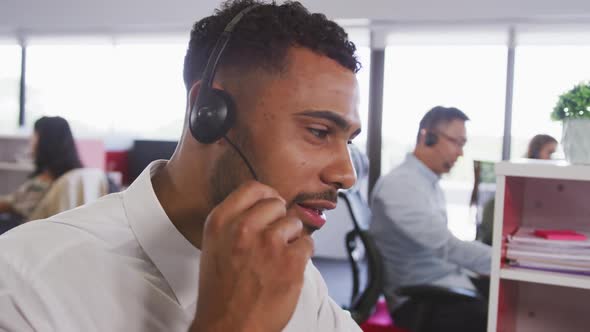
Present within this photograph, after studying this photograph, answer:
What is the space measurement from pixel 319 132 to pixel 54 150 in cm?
259

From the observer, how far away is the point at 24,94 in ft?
17.9

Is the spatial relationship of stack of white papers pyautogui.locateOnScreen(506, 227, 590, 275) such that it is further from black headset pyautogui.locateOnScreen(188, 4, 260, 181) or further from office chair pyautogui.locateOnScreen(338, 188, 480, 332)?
black headset pyautogui.locateOnScreen(188, 4, 260, 181)

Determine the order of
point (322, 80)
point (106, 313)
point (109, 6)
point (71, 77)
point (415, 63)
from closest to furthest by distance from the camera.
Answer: point (106, 313) → point (322, 80) → point (415, 63) → point (109, 6) → point (71, 77)

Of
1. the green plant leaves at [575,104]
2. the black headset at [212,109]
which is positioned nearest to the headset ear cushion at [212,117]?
the black headset at [212,109]

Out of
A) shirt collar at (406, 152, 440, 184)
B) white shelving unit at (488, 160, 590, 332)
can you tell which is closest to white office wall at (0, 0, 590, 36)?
→ shirt collar at (406, 152, 440, 184)

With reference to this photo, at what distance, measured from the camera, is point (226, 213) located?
22.3 inches

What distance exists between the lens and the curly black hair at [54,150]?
3.03 meters

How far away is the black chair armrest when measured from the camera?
6.04ft

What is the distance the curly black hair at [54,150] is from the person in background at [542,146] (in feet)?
8.81

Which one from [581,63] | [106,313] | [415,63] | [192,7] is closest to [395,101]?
[415,63]

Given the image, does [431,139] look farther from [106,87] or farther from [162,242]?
[106,87]

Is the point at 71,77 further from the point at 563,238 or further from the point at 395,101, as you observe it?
the point at 563,238

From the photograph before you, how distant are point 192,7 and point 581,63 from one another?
3.11m

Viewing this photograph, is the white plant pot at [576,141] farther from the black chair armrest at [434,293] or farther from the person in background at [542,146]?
the person in background at [542,146]
